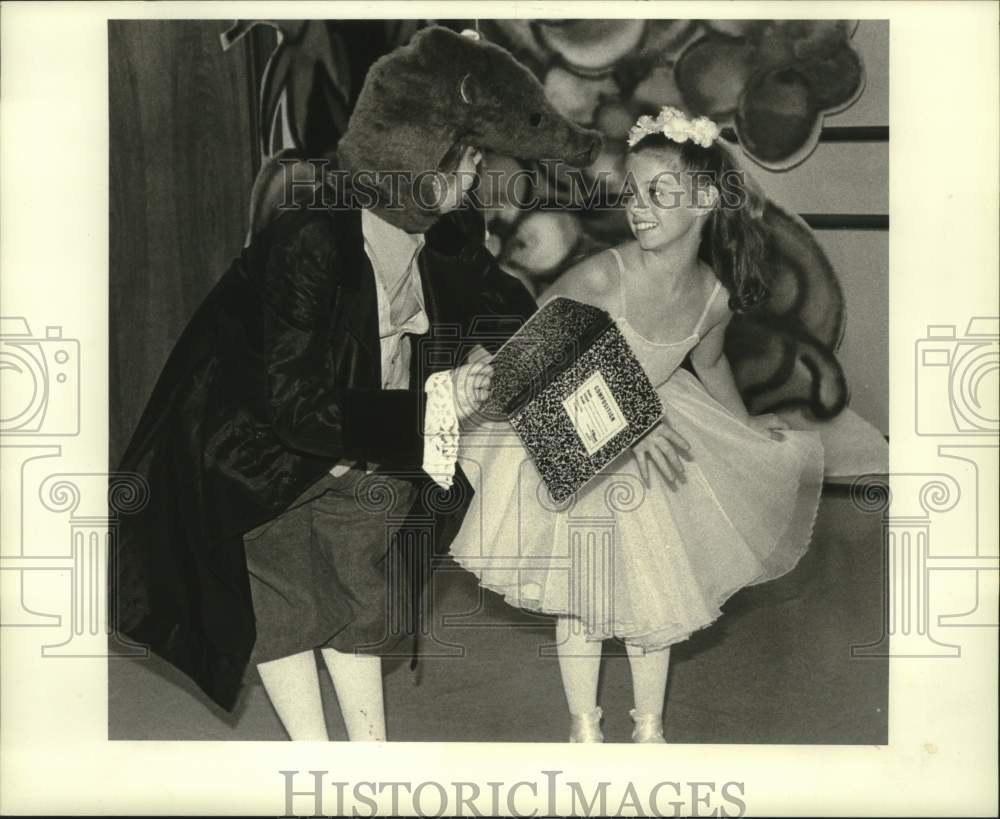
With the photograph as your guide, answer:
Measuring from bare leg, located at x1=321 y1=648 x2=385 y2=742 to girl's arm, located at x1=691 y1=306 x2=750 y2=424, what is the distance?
93 cm

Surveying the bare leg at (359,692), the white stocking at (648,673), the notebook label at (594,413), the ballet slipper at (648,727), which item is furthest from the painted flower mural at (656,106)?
the bare leg at (359,692)

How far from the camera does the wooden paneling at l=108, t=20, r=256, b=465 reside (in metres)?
2.75

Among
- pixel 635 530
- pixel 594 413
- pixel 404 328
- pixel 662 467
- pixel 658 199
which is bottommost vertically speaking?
pixel 635 530

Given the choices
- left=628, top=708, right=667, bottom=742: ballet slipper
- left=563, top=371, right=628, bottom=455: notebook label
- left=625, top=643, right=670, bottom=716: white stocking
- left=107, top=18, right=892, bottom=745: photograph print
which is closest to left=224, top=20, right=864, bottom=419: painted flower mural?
left=107, top=18, right=892, bottom=745: photograph print

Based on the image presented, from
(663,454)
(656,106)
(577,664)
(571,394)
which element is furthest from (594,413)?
(656,106)

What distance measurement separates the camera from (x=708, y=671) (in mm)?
2787

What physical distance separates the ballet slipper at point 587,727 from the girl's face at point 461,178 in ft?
3.69

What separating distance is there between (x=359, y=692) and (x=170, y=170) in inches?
47.0

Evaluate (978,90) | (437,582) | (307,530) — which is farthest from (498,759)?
(978,90)

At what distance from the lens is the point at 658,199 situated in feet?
8.99

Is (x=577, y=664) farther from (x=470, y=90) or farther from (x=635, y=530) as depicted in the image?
(x=470, y=90)

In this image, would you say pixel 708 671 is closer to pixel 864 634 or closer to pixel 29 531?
pixel 864 634

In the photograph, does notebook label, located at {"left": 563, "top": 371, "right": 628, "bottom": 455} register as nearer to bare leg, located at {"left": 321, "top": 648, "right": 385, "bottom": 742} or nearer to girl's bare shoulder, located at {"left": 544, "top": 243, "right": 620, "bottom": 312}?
girl's bare shoulder, located at {"left": 544, "top": 243, "right": 620, "bottom": 312}

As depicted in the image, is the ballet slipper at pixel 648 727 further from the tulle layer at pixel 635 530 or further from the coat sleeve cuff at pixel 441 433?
the coat sleeve cuff at pixel 441 433
